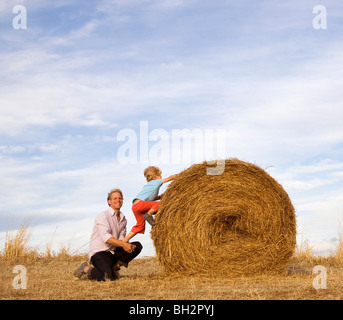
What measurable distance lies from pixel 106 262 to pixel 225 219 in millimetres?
2122

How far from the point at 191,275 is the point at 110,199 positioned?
1847 millimetres

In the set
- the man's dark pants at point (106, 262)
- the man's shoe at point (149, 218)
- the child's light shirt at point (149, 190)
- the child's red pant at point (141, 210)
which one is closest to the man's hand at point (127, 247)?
the man's dark pants at point (106, 262)

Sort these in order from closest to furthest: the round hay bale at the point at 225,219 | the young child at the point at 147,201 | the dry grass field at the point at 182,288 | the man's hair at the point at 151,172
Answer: the dry grass field at the point at 182,288 < the round hay bale at the point at 225,219 < the young child at the point at 147,201 < the man's hair at the point at 151,172

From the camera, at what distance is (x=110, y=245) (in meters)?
8.15

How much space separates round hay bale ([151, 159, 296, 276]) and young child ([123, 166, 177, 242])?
18 cm

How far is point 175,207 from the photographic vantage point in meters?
8.20

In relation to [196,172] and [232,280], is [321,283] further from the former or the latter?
[196,172]

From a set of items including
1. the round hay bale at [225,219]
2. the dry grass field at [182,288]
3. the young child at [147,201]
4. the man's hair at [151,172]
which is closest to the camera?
the dry grass field at [182,288]

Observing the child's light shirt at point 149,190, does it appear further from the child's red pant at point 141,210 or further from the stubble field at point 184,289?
the stubble field at point 184,289

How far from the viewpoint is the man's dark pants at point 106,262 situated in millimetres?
7863

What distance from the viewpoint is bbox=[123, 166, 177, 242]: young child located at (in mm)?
8266

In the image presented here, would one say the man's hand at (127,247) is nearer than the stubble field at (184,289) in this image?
No

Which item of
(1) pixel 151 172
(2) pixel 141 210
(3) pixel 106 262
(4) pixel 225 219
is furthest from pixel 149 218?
(4) pixel 225 219
